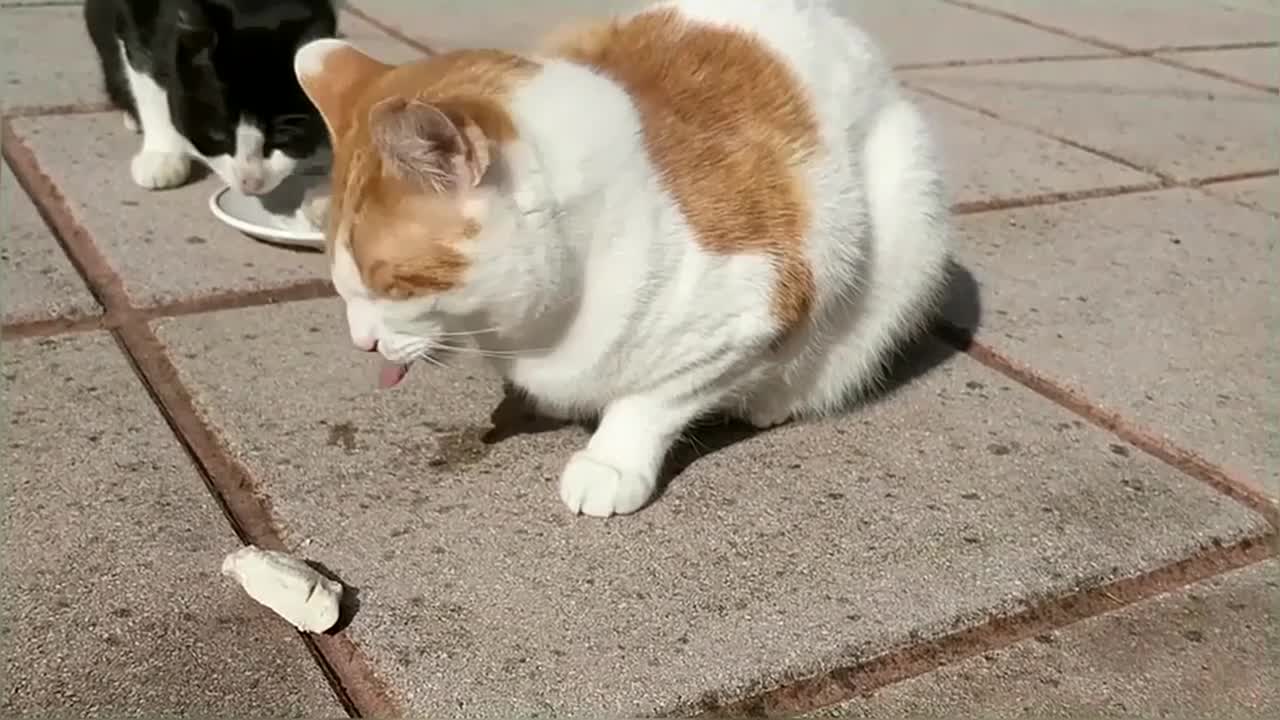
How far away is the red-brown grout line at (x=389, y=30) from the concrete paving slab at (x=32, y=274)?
1.33 meters

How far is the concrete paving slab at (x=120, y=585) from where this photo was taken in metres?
1.22

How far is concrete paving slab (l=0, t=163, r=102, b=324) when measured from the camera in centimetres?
194

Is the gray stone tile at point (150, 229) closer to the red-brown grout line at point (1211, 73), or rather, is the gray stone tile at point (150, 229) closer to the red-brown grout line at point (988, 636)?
the red-brown grout line at point (988, 636)

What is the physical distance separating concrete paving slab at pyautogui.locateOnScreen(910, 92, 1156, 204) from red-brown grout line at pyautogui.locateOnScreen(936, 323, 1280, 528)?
27.6 inches

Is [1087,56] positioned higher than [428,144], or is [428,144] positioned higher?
[428,144]

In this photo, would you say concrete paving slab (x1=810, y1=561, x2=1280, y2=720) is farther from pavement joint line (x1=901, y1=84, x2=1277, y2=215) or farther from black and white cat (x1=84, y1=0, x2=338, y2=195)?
black and white cat (x1=84, y1=0, x2=338, y2=195)

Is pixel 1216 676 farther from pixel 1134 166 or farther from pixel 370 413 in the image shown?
pixel 1134 166

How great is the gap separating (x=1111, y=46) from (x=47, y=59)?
3.07 meters

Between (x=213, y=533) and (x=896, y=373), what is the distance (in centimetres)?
97

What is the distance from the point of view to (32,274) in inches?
80.8

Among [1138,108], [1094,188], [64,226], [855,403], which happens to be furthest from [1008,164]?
[64,226]

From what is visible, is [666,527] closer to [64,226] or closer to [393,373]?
[393,373]

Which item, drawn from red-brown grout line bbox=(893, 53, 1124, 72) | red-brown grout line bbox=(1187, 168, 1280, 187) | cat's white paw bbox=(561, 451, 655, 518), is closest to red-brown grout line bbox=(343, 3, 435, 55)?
red-brown grout line bbox=(893, 53, 1124, 72)

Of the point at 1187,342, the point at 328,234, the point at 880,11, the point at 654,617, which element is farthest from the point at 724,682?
the point at 880,11
